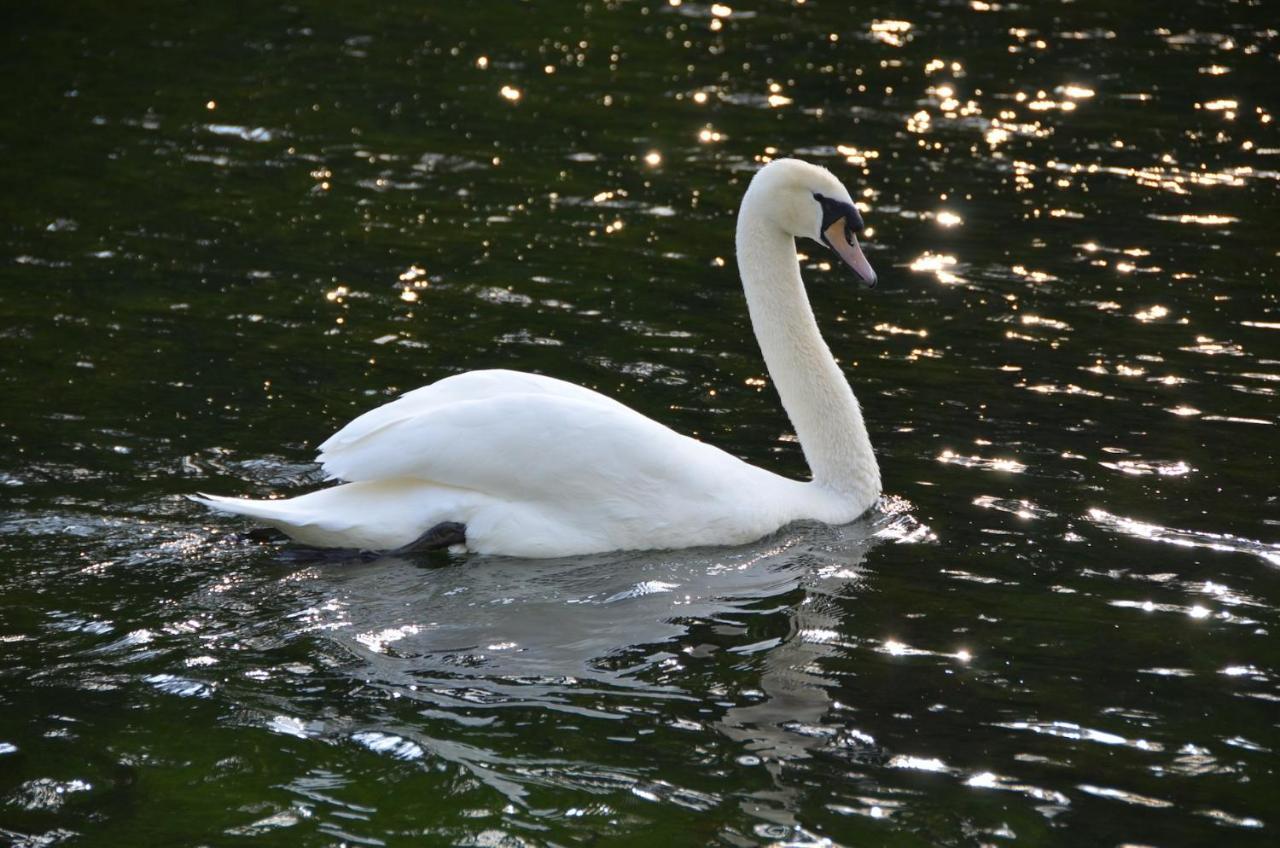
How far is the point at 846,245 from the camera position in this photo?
8703 millimetres

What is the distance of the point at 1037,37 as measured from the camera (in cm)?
1978

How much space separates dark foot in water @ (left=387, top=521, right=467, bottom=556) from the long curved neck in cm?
186

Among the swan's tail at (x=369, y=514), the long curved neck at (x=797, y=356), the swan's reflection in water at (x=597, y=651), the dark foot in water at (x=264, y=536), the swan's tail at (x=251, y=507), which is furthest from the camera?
the long curved neck at (x=797, y=356)

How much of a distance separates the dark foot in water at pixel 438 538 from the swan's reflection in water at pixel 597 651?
0.28ft

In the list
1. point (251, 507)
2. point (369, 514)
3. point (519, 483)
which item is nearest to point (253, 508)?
point (251, 507)

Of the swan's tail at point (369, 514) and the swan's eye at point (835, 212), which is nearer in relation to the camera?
the swan's tail at point (369, 514)

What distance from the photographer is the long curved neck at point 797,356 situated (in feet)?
28.2

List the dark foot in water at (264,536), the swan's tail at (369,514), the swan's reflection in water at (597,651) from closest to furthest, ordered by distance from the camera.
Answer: the swan's reflection in water at (597,651)
the swan's tail at (369,514)
the dark foot in water at (264,536)

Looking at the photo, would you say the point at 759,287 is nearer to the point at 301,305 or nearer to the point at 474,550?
the point at 474,550

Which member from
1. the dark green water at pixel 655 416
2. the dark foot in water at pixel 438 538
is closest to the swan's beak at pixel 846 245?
the dark green water at pixel 655 416

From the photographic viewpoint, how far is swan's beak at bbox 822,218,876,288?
340 inches

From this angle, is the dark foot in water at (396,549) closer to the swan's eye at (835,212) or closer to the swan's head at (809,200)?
the swan's head at (809,200)

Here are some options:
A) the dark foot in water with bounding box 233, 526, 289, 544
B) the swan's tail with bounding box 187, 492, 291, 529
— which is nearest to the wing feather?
the swan's tail with bounding box 187, 492, 291, 529

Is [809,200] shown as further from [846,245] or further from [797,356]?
[797,356]
